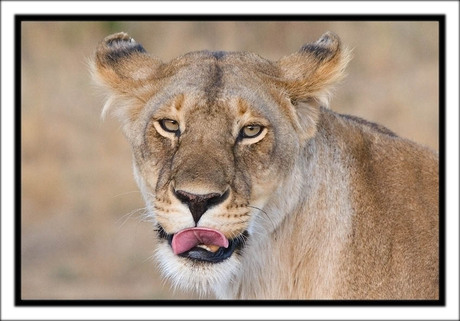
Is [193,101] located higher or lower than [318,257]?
higher

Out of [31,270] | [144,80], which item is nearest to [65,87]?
[31,270]

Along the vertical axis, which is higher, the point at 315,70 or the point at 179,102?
the point at 315,70

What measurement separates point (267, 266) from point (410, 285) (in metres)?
0.56

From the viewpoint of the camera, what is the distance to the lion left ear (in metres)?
3.78

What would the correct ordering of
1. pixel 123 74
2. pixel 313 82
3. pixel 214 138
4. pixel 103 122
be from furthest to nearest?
pixel 103 122 → pixel 123 74 → pixel 313 82 → pixel 214 138

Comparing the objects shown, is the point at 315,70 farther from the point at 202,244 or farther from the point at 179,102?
the point at 202,244

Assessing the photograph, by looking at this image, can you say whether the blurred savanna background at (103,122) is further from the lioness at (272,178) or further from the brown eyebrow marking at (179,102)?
the brown eyebrow marking at (179,102)

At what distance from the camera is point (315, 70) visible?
12.5 feet

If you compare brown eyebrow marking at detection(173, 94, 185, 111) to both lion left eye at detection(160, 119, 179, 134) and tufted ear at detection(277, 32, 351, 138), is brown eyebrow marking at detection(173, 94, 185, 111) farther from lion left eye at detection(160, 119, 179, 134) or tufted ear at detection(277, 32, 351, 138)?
tufted ear at detection(277, 32, 351, 138)

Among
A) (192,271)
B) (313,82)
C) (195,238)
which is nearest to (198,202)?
(195,238)

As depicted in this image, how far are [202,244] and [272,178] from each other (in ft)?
1.31

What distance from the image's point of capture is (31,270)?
357 inches

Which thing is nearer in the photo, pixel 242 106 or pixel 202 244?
pixel 202 244

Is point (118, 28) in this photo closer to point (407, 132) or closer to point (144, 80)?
point (407, 132)
